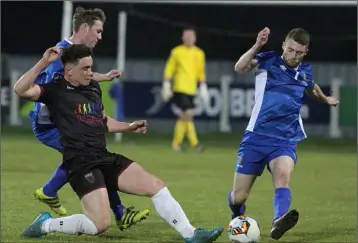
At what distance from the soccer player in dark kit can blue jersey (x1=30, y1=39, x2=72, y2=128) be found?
0.56 m

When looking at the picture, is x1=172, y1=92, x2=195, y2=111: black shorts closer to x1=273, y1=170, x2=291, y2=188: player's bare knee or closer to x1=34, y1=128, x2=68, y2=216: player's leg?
x1=34, y1=128, x2=68, y2=216: player's leg

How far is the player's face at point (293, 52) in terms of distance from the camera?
8.22 metres

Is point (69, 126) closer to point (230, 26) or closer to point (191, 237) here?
point (191, 237)

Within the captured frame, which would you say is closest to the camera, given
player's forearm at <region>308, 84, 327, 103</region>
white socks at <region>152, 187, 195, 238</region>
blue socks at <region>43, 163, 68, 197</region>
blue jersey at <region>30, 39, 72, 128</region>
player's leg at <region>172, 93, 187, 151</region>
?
white socks at <region>152, 187, 195, 238</region>

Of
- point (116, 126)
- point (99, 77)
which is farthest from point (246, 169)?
point (99, 77)

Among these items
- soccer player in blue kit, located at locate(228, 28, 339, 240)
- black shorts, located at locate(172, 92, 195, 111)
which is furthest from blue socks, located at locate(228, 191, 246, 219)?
black shorts, located at locate(172, 92, 195, 111)

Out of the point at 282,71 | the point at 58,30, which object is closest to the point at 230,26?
the point at 58,30

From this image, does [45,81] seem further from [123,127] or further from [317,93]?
[317,93]

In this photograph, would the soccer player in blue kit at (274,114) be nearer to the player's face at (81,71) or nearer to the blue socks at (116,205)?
the blue socks at (116,205)

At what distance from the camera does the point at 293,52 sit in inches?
326

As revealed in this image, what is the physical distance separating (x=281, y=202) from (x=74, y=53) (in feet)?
6.70

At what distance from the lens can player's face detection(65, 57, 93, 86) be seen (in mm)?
7578

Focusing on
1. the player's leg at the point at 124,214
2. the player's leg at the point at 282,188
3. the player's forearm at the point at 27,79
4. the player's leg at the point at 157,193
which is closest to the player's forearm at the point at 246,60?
the player's leg at the point at 282,188

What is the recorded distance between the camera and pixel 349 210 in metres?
10.1
